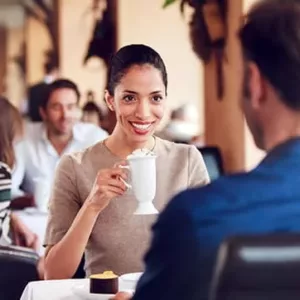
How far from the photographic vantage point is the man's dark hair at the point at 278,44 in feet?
4.39

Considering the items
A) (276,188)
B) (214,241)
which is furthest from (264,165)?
(214,241)

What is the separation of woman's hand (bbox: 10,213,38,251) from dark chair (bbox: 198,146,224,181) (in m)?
1.18

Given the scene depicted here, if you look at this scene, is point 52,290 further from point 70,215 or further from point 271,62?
point 271,62

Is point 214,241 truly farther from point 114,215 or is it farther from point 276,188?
point 114,215

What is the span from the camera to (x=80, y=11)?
8.61m

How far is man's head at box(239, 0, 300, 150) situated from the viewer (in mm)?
1340

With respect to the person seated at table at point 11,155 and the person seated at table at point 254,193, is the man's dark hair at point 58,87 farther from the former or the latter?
the person seated at table at point 254,193

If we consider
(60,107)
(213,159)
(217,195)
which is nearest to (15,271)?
(217,195)

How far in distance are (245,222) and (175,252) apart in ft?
0.38

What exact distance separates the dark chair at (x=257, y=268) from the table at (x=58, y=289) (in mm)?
858

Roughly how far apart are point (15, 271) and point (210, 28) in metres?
2.49

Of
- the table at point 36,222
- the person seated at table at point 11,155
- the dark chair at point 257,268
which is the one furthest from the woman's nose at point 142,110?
the table at point 36,222

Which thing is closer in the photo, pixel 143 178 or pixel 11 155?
pixel 143 178

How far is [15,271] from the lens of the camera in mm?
2436
